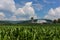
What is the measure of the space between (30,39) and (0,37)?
0.63 meters

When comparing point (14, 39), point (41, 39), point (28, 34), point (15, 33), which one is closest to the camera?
point (41, 39)

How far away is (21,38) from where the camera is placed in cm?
432

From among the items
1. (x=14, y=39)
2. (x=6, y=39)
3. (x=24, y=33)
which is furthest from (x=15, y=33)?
(x=6, y=39)

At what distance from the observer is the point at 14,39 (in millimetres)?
4293

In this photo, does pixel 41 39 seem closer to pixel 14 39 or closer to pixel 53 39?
pixel 53 39

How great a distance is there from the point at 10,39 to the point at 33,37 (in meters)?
0.48

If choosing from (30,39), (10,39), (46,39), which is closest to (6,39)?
(10,39)

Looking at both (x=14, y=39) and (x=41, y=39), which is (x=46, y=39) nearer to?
(x=41, y=39)

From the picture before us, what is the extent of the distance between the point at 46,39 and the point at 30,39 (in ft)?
1.10

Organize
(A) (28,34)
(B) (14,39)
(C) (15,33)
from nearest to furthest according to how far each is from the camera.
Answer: (B) (14,39) < (A) (28,34) < (C) (15,33)

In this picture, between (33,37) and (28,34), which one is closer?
(33,37)

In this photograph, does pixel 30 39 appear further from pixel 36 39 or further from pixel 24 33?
pixel 24 33

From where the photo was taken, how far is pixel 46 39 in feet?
13.8

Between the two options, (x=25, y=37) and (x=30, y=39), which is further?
(x=25, y=37)
